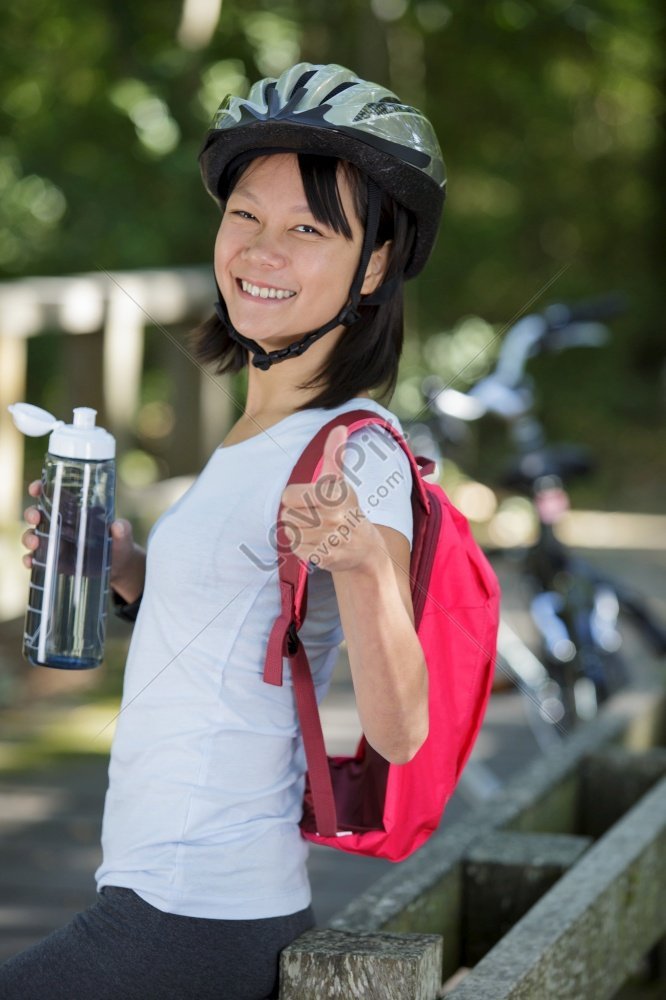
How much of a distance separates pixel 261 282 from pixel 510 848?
52.2 inches

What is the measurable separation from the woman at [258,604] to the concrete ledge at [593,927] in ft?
1.06

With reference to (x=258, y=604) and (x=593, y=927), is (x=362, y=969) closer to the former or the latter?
(x=258, y=604)

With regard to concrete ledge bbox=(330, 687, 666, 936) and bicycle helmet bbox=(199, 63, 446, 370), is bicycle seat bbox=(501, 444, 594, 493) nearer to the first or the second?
Result: concrete ledge bbox=(330, 687, 666, 936)

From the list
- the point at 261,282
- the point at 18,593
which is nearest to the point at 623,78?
the point at 18,593

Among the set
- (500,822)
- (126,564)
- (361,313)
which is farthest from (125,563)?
(500,822)

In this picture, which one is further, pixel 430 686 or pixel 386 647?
pixel 430 686

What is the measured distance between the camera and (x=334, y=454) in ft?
4.84

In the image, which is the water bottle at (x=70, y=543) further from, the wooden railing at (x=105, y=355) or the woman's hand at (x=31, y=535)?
the wooden railing at (x=105, y=355)

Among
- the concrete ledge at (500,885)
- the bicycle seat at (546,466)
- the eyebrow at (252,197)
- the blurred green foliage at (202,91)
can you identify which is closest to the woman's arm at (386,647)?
the eyebrow at (252,197)

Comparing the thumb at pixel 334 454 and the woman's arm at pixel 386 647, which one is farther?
the woman's arm at pixel 386 647

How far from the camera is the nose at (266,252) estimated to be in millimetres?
1943

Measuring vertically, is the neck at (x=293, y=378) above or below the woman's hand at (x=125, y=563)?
above

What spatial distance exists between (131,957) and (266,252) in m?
0.94

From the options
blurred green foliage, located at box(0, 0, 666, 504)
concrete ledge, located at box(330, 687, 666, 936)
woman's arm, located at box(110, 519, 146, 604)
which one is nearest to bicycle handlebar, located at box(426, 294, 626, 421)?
concrete ledge, located at box(330, 687, 666, 936)
